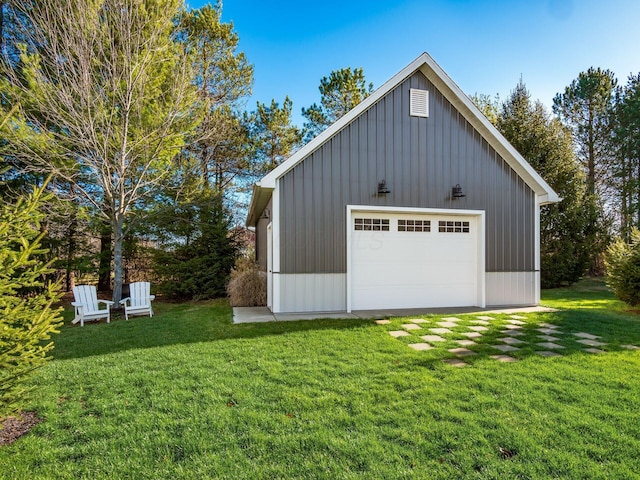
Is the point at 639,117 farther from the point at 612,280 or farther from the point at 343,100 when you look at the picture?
the point at 343,100

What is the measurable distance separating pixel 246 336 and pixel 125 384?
7.05 ft

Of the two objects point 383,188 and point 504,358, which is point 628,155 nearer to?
point 383,188

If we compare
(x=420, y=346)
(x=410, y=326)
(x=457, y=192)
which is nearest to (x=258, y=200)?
(x=457, y=192)

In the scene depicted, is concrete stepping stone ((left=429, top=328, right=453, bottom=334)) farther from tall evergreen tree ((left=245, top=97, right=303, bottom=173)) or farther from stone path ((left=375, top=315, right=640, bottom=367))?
tall evergreen tree ((left=245, top=97, right=303, bottom=173))

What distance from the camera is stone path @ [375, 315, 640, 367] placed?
4.54 m

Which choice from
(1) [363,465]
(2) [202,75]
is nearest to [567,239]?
(1) [363,465]

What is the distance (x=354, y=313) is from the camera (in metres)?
7.48

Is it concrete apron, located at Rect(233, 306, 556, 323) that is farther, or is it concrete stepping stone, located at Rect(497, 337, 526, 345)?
concrete apron, located at Rect(233, 306, 556, 323)

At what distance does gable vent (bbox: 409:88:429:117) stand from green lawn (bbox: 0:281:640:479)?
5516 millimetres

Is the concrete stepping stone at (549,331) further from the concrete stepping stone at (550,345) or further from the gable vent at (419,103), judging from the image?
the gable vent at (419,103)

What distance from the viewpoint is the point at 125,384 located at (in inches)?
138

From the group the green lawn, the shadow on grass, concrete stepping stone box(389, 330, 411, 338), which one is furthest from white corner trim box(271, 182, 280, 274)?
concrete stepping stone box(389, 330, 411, 338)

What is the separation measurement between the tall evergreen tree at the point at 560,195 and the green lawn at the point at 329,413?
10.2m

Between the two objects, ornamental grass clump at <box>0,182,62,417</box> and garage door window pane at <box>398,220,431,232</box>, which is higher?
garage door window pane at <box>398,220,431,232</box>
